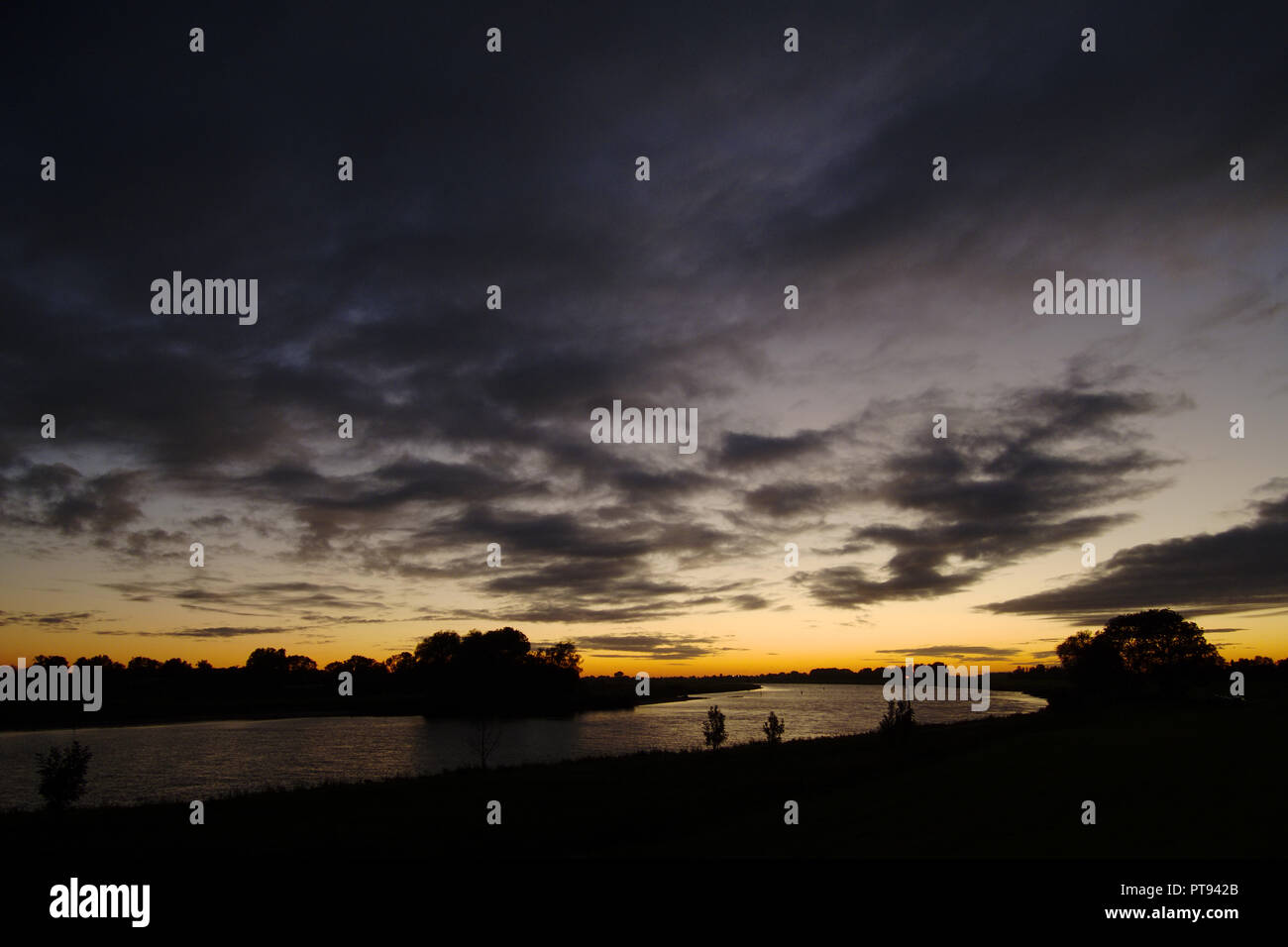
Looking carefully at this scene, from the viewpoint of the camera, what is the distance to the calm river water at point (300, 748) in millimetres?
51031

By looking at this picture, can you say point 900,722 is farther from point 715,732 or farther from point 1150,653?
point 1150,653

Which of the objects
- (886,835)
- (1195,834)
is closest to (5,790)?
(886,835)

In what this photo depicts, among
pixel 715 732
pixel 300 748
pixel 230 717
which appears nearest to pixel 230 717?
pixel 230 717

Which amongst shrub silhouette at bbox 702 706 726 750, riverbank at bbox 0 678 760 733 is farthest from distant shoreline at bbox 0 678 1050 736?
shrub silhouette at bbox 702 706 726 750

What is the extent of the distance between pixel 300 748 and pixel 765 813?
2614 inches

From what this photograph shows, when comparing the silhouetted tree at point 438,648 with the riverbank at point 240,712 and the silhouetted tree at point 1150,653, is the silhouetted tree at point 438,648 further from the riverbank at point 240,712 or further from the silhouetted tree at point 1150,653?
the silhouetted tree at point 1150,653

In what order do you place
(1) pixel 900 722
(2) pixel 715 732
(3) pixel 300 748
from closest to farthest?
1. (1) pixel 900 722
2. (2) pixel 715 732
3. (3) pixel 300 748

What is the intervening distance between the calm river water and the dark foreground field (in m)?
21.3

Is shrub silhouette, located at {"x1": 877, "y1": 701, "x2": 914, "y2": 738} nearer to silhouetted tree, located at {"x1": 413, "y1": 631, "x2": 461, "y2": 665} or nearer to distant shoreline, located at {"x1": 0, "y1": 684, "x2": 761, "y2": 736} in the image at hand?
distant shoreline, located at {"x1": 0, "y1": 684, "x2": 761, "y2": 736}

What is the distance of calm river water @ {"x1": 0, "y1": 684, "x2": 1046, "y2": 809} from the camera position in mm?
51031

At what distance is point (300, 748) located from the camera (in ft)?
243

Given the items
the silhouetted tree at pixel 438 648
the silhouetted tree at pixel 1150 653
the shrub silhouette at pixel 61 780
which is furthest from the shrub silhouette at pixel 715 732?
the silhouetted tree at pixel 438 648

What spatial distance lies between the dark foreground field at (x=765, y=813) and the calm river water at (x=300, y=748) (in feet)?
69.9
